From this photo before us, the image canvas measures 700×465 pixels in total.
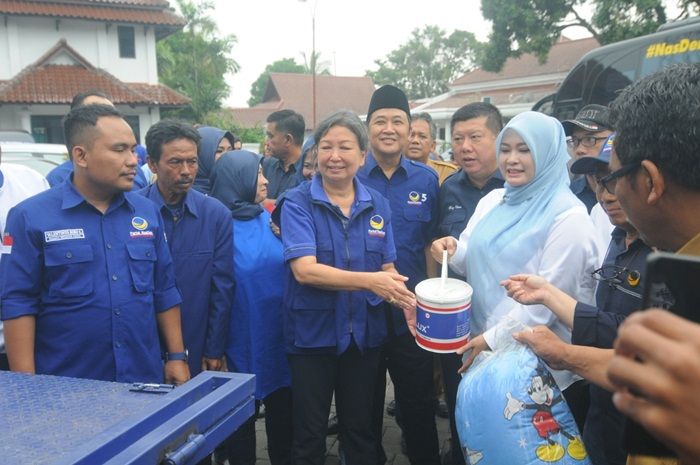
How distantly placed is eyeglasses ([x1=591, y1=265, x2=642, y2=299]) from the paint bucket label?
1.74 ft

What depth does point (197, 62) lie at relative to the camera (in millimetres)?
28391

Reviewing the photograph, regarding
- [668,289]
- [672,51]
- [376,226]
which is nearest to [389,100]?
[376,226]

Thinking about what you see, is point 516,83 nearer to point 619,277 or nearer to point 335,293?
point 335,293

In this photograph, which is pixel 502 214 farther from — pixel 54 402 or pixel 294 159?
pixel 294 159

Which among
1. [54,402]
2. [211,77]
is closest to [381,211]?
[54,402]

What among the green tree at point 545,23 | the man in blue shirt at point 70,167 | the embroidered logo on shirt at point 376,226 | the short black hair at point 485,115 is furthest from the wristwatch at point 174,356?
the green tree at point 545,23

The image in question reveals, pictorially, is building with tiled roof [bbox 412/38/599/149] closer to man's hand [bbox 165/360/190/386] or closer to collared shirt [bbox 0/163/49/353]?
collared shirt [bbox 0/163/49/353]

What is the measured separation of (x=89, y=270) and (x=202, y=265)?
Answer: 596 millimetres

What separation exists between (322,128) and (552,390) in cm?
170

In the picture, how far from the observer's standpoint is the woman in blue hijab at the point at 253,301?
2877 mm

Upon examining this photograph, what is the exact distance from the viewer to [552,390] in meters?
1.95

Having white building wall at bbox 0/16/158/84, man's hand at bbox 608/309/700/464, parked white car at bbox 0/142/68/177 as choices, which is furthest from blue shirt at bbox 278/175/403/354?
white building wall at bbox 0/16/158/84

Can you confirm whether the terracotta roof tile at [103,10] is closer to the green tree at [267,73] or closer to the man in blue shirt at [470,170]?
the man in blue shirt at [470,170]

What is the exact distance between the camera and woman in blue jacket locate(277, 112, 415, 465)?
2559 mm
